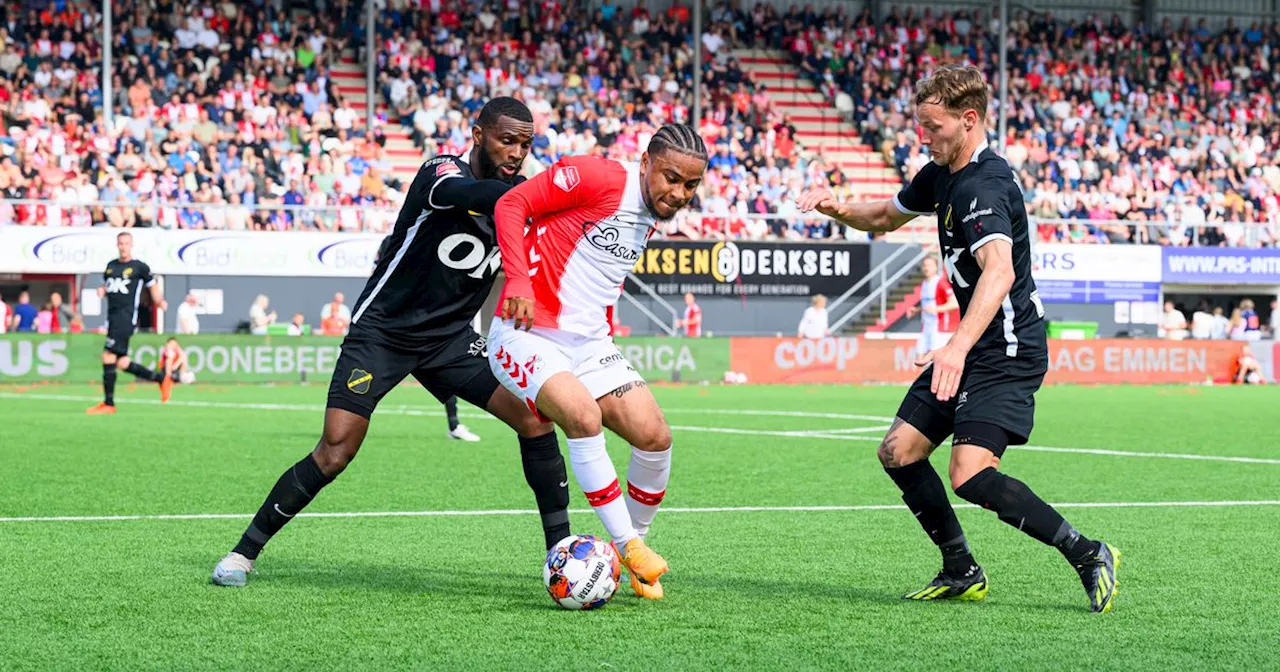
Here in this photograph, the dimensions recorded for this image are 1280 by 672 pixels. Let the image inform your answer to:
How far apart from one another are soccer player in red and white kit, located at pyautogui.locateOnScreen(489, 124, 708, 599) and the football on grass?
0.58 feet

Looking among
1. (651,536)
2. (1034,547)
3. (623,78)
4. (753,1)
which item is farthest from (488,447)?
(753,1)

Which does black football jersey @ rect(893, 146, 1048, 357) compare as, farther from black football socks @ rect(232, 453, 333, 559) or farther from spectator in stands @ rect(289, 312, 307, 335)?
spectator in stands @ rect(289, 312, 307, 335)

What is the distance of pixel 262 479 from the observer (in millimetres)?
11398

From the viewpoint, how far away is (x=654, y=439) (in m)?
6.71

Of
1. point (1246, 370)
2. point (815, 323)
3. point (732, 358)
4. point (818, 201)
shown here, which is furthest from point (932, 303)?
point (818, 201)

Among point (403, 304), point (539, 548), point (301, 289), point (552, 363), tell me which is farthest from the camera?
point (301, 289)

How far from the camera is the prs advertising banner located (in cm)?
3206

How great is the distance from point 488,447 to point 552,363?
25.9 ft

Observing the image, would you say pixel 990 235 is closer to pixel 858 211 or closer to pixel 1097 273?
pixel 858 211

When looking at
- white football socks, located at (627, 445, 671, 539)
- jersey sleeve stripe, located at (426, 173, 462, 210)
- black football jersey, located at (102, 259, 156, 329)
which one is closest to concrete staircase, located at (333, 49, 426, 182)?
black football jersey, located at (102, 259, 156, 329)

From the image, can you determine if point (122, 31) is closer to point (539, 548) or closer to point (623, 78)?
point (623, 78)

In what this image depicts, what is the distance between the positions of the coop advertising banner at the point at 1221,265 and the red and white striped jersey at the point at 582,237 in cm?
3017

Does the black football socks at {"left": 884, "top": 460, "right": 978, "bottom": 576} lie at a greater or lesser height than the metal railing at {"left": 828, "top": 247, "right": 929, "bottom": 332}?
greater

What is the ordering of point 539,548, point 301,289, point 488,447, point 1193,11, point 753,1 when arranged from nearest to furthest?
point 539,548, point 488,447, point 301,289, point 753,1, point 1193,11
